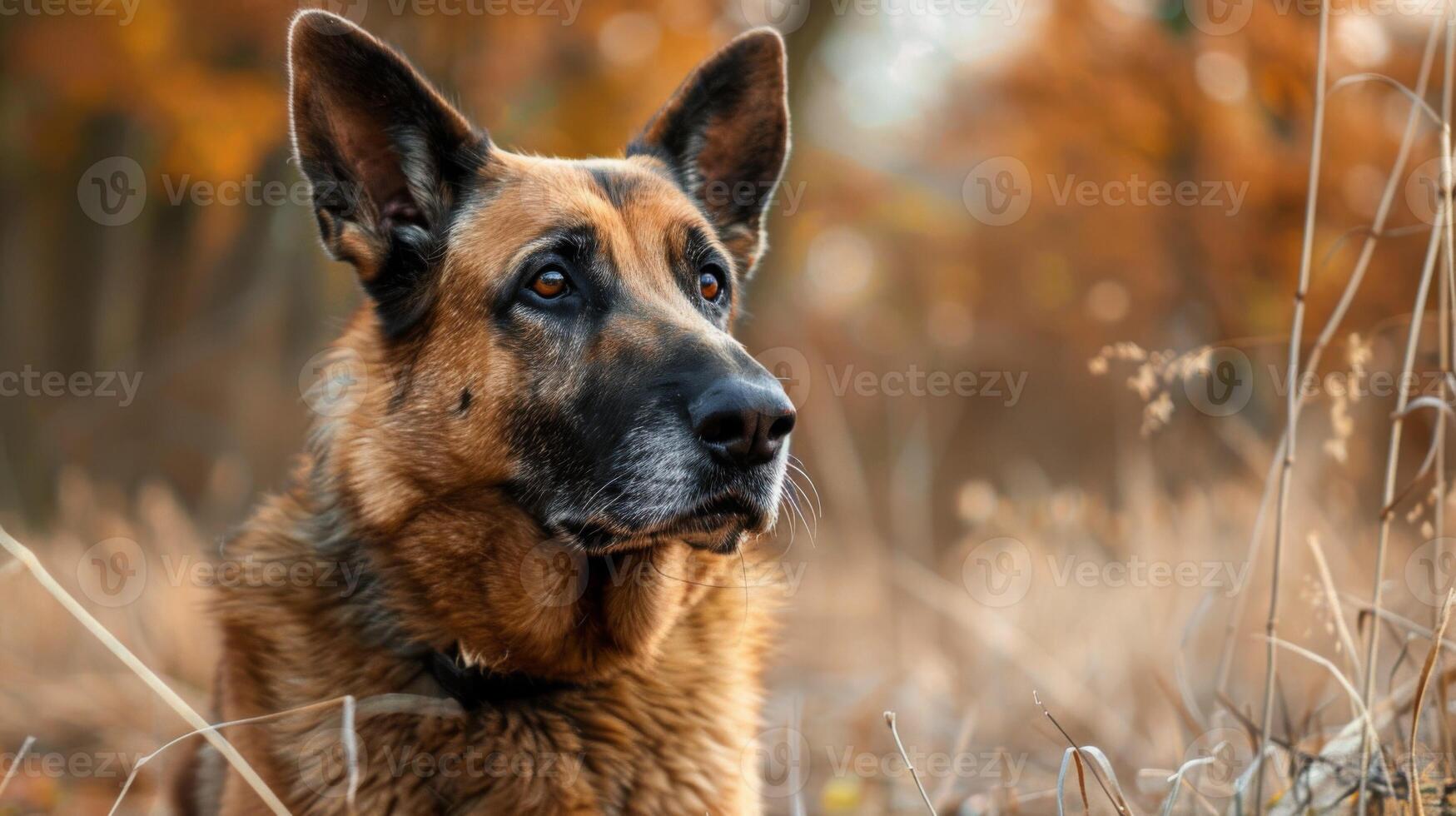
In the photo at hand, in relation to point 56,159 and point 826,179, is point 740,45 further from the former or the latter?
point 826,179

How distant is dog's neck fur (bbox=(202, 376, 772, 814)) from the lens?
9.30ft

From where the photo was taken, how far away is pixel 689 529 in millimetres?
2865

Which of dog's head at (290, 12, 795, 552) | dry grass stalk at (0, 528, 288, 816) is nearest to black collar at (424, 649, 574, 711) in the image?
dog's head at (290, 12, 795, 552)

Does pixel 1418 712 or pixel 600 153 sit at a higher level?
pixel 600 153

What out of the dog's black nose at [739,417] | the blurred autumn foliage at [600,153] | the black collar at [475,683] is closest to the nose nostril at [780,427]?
the dog's black nose at [739,417]

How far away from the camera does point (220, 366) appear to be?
450 inches

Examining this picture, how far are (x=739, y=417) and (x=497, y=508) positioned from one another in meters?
0.80

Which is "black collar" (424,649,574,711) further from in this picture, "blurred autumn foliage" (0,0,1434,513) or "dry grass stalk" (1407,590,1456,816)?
"blurred autumn foliage" (0,0,1434,513)

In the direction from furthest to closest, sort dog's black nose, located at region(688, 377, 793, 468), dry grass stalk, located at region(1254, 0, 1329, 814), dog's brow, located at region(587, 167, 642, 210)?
dog's brow, located at region(587, 167, 642, 210), dog's black nose, located at region(688, 377, 793, 468), dry grass stalk, located at region(1254, 0, 1329, 814)

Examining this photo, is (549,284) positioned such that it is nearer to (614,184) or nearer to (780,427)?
(614,184)

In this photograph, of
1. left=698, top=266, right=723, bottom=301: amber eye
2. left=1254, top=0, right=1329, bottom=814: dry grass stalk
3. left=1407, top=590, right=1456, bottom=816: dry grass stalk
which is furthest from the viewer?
left=698, top=266, right=723, bottom=301: amber eye

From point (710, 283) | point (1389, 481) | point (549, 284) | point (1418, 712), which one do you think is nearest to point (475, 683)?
point (549, 284)

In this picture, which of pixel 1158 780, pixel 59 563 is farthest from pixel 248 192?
pixel 1158 780

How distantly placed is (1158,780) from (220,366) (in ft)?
34.1
